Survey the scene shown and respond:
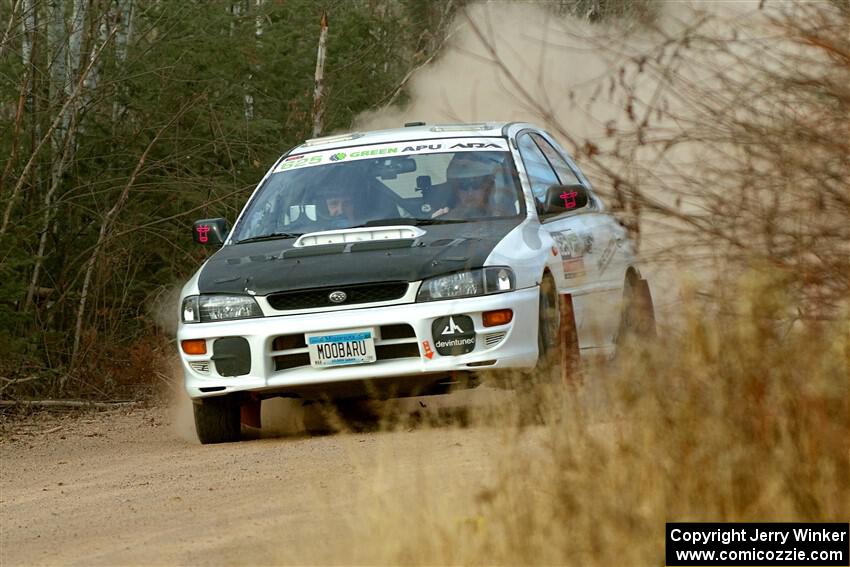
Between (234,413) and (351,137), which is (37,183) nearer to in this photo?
(351,137)

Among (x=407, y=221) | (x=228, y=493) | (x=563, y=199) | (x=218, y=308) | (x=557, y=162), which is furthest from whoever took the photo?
(x=557, y=162)

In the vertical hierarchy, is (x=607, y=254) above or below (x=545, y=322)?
above

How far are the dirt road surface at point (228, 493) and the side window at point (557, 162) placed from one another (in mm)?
2571

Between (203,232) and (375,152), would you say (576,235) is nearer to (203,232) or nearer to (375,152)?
(375,152)

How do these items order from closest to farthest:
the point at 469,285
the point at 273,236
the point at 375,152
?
the point at 469,285 → the point at 273,236 → the point at 375,152

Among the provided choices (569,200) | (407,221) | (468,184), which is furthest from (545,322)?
(468,184)

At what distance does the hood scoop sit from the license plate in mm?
768

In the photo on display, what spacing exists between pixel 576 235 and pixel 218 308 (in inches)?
91.1

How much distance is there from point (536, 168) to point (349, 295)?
87.9 inches

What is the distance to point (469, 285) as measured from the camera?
8727 mm

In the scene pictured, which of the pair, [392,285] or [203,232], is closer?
[392,285]

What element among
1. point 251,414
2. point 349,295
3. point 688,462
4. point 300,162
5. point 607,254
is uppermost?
point 688,462

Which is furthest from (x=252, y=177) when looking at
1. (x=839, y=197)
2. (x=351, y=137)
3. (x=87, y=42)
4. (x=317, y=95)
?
(x=839, y=197)

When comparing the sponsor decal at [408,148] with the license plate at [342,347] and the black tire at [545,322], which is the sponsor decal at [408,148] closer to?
the black tire at [545,322]
